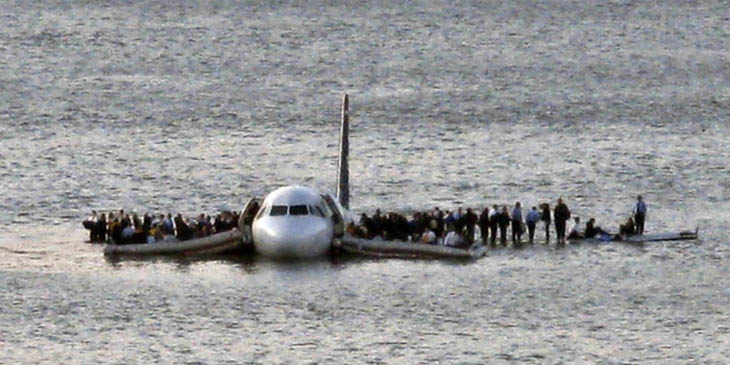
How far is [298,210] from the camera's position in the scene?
7962 cm

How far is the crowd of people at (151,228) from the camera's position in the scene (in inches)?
3206

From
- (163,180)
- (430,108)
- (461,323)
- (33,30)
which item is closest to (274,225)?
(461,323)

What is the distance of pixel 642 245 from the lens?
83938 millimetres

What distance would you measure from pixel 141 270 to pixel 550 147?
1621 inches

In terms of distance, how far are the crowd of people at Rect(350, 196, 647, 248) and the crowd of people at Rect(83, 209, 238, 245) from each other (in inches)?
205

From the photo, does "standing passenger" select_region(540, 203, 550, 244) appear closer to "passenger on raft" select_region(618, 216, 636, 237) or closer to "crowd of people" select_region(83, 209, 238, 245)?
"passenger on raft" select_region(618, 216, 636, 237)

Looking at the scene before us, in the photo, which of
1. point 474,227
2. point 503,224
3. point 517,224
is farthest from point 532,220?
point 474,227

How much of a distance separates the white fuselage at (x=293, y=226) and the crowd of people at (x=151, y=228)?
9.49 feet

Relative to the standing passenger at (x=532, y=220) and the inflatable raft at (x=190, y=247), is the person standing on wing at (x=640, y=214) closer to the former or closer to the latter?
the standing passenger at (x=532, y=220)

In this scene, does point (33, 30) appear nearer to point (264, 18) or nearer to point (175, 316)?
point (264, 18)

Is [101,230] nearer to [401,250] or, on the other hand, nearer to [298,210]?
[298,210]

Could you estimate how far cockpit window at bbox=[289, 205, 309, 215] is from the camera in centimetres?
7956

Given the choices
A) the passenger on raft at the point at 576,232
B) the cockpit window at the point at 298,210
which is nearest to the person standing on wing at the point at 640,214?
the passenger on raft at the point at 576,232

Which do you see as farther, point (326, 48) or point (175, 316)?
point (326, 48)
